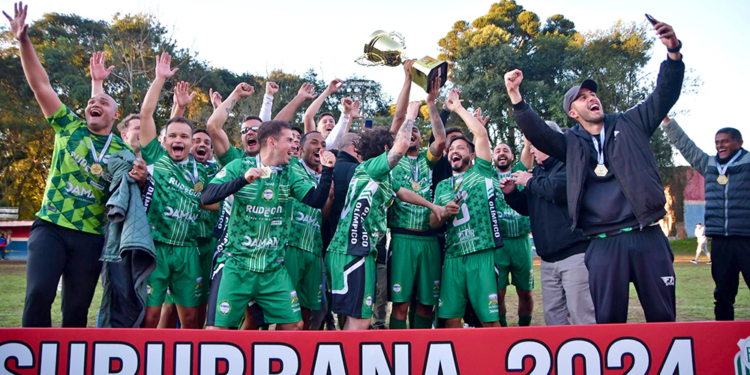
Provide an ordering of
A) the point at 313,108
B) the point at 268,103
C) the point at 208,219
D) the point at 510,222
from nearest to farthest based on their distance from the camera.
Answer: the point at 208,219, the point at 510,222, the point at 268,103, the point at 313,108

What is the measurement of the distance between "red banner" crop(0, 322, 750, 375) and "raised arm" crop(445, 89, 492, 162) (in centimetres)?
247

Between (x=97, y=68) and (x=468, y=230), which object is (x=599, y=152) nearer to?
(x=468, y=230)

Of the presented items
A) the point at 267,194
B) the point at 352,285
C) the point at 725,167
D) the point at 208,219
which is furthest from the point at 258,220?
the point at 725,167

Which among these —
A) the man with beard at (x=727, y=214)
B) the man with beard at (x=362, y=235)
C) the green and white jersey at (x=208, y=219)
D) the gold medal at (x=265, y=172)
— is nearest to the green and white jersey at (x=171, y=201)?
the green and white jersey at (x=208, y=219)

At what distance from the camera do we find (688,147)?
666 centimetres

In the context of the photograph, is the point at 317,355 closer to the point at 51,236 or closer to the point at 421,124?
the point at 51,236

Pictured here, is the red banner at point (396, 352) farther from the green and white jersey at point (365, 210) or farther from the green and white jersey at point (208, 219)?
the green and white jersey at point (208, 219)

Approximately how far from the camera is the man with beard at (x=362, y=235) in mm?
4438

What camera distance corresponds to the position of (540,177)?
5.09m

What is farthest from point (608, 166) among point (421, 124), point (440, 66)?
A: point (421, 124)

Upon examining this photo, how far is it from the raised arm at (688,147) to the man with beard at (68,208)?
20.8 feet

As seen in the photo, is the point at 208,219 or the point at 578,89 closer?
the point at 578,89

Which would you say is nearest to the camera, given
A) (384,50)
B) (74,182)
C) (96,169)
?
(74,182)

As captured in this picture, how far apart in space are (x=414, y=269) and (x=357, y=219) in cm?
100
